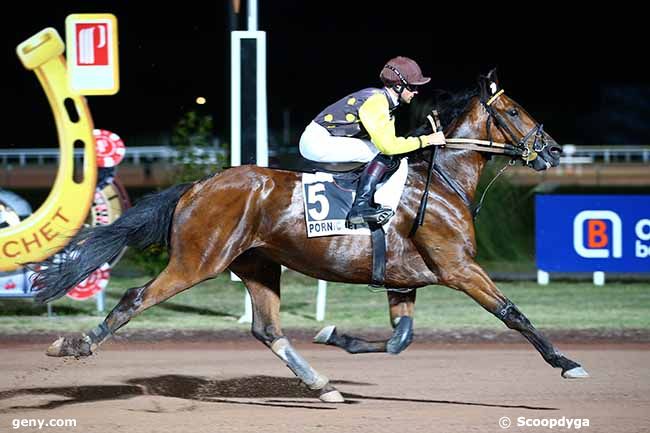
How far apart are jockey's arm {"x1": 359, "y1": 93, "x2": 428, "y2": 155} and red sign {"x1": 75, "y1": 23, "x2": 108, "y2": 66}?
464 centimetres

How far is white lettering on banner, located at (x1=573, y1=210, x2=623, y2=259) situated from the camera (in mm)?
12023

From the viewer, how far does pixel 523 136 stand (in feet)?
22.2

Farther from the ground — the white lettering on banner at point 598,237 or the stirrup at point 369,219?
the stirrup at point 369,219

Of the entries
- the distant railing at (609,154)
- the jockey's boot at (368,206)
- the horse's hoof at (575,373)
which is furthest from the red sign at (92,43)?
the distant railing at (609,154)

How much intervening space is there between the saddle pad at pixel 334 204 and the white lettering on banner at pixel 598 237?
6120 millimetres

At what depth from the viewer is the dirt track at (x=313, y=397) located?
607 centimetres

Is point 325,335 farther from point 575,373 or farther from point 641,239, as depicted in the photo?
point 641,239

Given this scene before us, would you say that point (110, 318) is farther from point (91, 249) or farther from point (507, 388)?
point (507, 388)

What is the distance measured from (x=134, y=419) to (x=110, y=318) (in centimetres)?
63

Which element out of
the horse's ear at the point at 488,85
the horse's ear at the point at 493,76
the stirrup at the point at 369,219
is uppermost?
the horse's ear at the point at 493,76

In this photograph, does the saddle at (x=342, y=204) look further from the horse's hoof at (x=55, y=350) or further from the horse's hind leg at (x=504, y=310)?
the horse's hoof at (x=55, y=350)

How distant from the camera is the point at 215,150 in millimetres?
12773

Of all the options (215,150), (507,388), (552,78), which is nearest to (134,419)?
(507,388)

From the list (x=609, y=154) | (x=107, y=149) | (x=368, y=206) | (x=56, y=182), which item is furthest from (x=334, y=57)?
(x=368, y=206)
